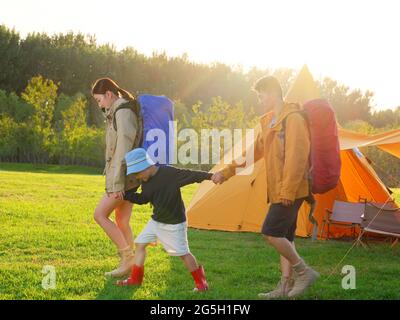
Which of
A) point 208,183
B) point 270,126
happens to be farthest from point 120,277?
point 208,183

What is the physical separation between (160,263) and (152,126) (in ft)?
5.71

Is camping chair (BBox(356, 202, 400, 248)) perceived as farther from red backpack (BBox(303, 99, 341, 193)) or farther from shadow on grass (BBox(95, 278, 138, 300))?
shadow on grass (BBox(95, 278, 138, 300))

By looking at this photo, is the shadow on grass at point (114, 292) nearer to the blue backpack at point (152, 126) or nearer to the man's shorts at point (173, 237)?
the man's shorts at point (173, 237)

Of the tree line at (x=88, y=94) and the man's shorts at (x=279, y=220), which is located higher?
the tree line at (x=88, y=94)

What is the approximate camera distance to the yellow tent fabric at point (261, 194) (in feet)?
30.4

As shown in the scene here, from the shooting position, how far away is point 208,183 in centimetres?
988

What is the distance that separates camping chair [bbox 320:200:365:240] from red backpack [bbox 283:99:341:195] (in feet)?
13.3

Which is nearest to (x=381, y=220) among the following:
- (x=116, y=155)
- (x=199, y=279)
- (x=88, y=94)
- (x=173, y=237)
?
(x=199, y=279)

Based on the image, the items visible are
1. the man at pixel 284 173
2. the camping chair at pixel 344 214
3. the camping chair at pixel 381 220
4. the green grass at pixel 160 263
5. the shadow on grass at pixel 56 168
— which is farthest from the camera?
the shadow on grass at pixel 56 168

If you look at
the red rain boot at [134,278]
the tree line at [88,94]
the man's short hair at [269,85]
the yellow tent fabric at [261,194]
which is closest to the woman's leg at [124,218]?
the red rain boot at [134,278]

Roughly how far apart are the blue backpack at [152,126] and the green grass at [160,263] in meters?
1.27

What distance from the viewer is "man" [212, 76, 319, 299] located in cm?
486

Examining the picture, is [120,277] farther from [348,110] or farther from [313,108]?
[348,110]
